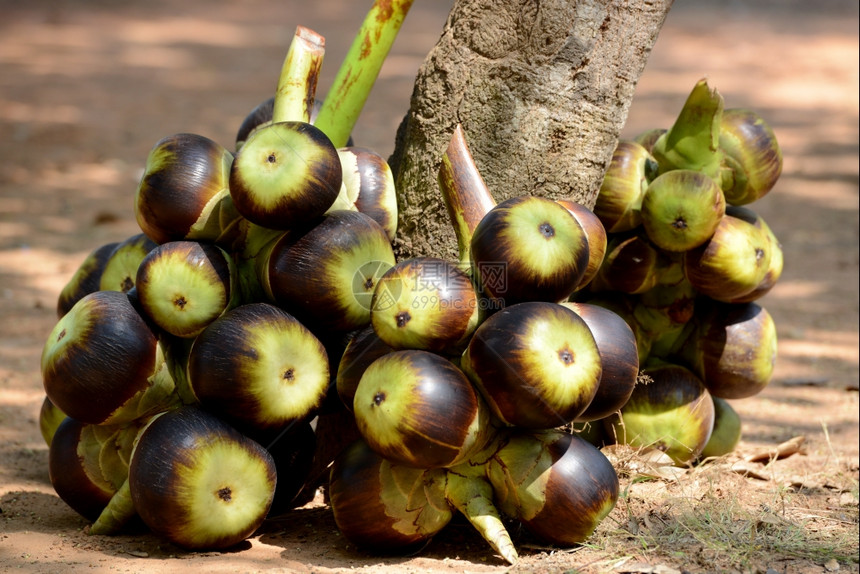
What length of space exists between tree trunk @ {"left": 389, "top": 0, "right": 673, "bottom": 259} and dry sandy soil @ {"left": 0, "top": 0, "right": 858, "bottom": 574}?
92 cm

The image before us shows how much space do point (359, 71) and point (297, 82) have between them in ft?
0.71

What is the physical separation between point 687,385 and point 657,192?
62 cm

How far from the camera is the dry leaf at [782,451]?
10.6 feet

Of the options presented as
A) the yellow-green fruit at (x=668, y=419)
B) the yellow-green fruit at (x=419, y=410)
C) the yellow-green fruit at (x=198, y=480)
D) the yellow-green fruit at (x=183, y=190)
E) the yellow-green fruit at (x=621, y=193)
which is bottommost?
the yellow-green fruit at (x=198, y=480)

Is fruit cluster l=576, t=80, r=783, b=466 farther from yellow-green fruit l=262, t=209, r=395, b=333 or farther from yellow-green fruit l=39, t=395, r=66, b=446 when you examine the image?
yellow-green fruit l=39, t=395, r=66, b=446

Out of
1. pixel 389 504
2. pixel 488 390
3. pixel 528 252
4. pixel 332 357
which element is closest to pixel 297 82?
pixel 332 357

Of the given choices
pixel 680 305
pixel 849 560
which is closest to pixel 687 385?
pixel 680 305

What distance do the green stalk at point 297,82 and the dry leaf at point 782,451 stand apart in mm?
1877

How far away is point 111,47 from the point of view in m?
10.5

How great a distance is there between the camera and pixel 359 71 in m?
2.85

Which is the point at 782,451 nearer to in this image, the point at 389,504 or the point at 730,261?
the point at 730,261

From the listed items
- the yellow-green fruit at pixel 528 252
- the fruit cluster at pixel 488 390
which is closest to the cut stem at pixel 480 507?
the fruit cluster at pixel 488 390

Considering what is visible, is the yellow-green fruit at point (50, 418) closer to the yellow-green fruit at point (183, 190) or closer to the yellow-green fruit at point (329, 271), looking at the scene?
the yellow-green fruit at point (183, 190)

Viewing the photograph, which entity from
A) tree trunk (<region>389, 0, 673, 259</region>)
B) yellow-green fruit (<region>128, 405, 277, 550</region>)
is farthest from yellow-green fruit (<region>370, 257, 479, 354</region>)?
tree trunk (<region>389, 0, 673, 259</region>)
